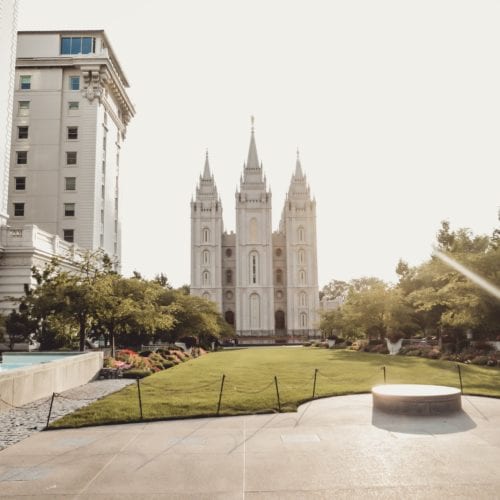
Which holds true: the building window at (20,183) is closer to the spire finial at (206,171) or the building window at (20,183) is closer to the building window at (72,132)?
the building window at (72,132)

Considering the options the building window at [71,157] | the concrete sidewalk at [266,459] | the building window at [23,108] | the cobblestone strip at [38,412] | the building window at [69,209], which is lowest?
the concrete sidewalk at [266,459]

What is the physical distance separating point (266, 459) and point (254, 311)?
81447 millimetres

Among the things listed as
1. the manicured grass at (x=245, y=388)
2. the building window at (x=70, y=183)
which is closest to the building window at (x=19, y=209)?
the building window at (x=70, y=183)

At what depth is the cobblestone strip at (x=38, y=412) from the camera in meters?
10.8

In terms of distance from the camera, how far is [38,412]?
43.4 ft

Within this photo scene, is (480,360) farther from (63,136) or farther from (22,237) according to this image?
(63,136)

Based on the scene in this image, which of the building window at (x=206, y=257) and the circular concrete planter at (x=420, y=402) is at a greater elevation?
the building window at (x=206, y=257)

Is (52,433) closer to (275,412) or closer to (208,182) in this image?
(275,412)

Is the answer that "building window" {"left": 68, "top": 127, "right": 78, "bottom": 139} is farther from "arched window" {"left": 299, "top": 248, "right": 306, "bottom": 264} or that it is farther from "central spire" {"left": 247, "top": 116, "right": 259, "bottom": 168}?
"arched window" {"left": 299, "top": 248, "right": 306, "bottom": 264}

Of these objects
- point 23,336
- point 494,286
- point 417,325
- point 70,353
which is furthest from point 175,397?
point 417,325

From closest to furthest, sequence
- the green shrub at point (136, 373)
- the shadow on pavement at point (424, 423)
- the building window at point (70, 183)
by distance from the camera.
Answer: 1. the shadow on pavement at point (424, 423)
2. the green shrub at point (136, 373)
3. the building window at point (70, 183)

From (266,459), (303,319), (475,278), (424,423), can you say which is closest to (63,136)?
(475,278)

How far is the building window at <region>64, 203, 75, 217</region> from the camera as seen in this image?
4556 centimetres

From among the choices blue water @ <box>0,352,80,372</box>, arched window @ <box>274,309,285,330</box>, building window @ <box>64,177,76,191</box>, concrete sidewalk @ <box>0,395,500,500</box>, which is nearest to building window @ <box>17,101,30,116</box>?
building window @ <box>64,177,76,191</box>
